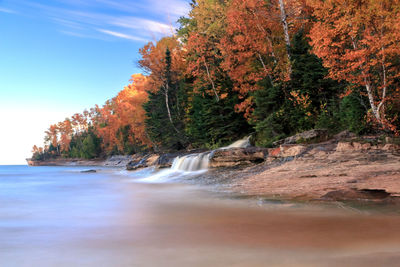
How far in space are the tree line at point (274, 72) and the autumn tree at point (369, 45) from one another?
4 cm

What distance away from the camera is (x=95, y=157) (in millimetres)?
71438

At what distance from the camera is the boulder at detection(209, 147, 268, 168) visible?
13117 millimetres

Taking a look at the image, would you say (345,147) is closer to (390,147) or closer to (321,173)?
(390,147)

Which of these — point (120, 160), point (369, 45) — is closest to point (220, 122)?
point (369, 45)

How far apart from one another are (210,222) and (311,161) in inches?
227

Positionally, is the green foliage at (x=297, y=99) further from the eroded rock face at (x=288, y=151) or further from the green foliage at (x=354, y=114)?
the eroded rock face at (x=288, y=151)

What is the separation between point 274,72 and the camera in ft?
62.0

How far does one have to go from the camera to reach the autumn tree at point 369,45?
11000 millimetres

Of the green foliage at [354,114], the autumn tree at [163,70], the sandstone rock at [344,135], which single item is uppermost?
the autumn tree at [163,70]

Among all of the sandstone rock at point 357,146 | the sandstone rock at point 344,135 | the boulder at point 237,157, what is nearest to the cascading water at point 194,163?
the boulder at point 237,157

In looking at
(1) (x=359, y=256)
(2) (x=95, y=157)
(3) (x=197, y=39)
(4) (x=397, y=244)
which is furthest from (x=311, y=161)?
(2) (x=95, y=157)

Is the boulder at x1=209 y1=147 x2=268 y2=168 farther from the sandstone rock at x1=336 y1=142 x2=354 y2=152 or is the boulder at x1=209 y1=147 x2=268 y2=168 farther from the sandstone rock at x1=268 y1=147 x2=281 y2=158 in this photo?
the sandstone rock at x1=336 y1=142 x2=354 y2=152

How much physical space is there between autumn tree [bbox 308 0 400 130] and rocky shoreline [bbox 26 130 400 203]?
6.81 feet

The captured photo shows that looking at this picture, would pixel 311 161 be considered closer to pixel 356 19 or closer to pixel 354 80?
pixel 354 80
